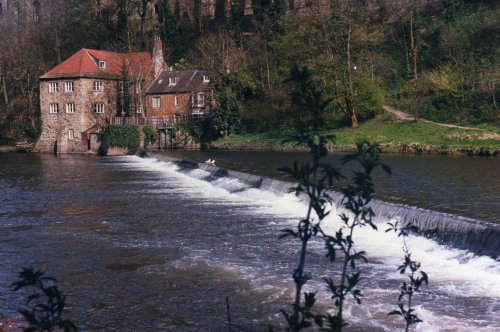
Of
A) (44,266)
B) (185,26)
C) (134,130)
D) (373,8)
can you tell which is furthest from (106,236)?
(185,26)

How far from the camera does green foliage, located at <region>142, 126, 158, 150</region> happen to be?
196ft

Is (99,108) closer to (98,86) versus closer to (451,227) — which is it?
(98,86)

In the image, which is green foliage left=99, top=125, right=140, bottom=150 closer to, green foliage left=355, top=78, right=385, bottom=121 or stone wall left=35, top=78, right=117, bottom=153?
stone wall left=35, top=78, right=117, bottom=153

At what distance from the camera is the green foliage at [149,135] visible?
196ft

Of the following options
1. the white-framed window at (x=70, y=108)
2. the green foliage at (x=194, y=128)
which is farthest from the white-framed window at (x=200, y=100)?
the white-framed window at (x=70, y=108)

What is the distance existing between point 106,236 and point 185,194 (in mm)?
9370

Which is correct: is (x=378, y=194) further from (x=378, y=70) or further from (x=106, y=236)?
(x=378, y=70)

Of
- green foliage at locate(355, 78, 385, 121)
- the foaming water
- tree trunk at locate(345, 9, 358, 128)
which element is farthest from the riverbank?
the foaming water

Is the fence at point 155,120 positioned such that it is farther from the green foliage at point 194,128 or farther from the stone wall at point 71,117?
the stone wall at point 71,117

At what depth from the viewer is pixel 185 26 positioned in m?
87.2

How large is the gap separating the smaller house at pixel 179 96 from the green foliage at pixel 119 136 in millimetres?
3263

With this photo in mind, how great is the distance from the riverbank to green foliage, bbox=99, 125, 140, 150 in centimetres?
859

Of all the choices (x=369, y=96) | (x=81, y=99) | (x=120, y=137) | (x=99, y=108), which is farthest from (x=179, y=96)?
(x=369, y=96)

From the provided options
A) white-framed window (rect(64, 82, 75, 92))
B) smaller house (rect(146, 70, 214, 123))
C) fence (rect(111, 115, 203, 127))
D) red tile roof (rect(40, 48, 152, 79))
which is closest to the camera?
fence (rect(111, 115, 203, 127))
